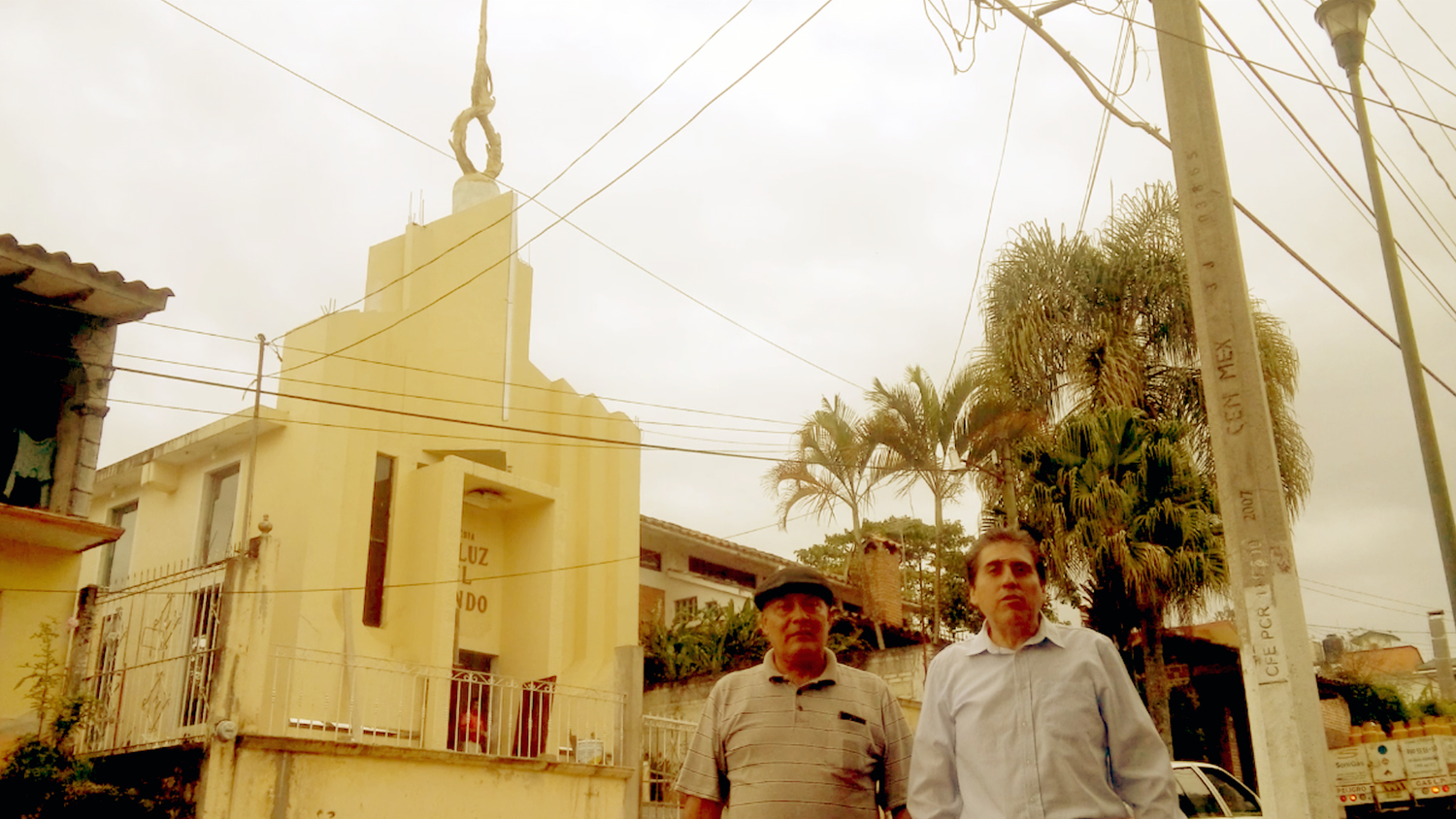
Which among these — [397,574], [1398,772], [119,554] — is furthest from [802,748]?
[119,554]

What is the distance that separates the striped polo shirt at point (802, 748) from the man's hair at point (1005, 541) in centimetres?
60

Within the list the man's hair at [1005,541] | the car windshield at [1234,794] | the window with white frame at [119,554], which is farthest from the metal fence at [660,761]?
the man's hair at [1005,541]

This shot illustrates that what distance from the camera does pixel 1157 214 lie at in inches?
639

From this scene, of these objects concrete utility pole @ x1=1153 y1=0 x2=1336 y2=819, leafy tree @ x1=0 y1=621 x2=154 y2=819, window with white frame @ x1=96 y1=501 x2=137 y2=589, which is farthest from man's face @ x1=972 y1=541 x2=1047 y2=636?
window with white frame @ x1=96 y1=501 x2=137 y2=589

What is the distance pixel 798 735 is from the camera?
12.0ft

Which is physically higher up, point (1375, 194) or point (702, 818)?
point (1375, 194)

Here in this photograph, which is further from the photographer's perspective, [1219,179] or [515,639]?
[515,639]

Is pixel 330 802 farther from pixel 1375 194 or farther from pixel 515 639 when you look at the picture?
pixel 1375 194

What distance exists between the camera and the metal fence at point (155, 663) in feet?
30.6

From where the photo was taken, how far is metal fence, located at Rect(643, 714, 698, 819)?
12.3 m

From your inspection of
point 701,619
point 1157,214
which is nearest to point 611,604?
point 701,619

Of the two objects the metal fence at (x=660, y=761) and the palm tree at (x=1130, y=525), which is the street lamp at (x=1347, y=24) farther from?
the metal fence at (x=660, y=761)

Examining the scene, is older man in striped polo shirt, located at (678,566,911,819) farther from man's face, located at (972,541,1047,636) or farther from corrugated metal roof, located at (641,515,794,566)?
corrugated metal roof, located at (641,515,794,566)

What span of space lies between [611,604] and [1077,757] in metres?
12.2
